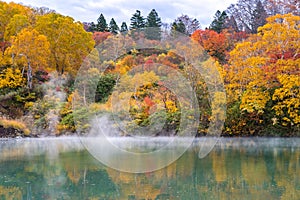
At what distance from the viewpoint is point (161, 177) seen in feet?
27.1

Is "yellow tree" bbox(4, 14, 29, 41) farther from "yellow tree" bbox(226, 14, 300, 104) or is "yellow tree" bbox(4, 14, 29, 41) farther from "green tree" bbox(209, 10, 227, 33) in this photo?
"green tree" bbox(209, 10, 227, 33)

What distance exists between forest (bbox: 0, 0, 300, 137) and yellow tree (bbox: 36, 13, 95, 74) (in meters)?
0.05

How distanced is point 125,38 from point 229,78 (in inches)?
267

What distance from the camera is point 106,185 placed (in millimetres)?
7480

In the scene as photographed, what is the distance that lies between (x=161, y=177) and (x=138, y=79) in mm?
10877

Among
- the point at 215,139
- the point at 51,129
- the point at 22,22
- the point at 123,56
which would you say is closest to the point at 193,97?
the point at 215,139

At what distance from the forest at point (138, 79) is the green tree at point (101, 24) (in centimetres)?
666

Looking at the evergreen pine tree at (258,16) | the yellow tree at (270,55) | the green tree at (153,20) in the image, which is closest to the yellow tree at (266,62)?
the yellow tree at (270,55)

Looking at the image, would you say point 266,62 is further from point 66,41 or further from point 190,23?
point 190,23

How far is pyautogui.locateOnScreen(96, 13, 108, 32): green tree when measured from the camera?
97.2ft

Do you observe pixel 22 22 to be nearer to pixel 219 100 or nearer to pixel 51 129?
pixel 51 129

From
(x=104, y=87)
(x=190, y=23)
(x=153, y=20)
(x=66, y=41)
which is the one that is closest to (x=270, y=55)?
(x=104, y=87)

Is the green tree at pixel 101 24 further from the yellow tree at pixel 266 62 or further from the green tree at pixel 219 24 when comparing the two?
the yellow tree at pixel 266 62

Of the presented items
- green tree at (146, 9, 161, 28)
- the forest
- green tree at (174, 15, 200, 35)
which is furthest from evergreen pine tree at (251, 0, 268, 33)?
green tree at (146, 9, 161, 28)
